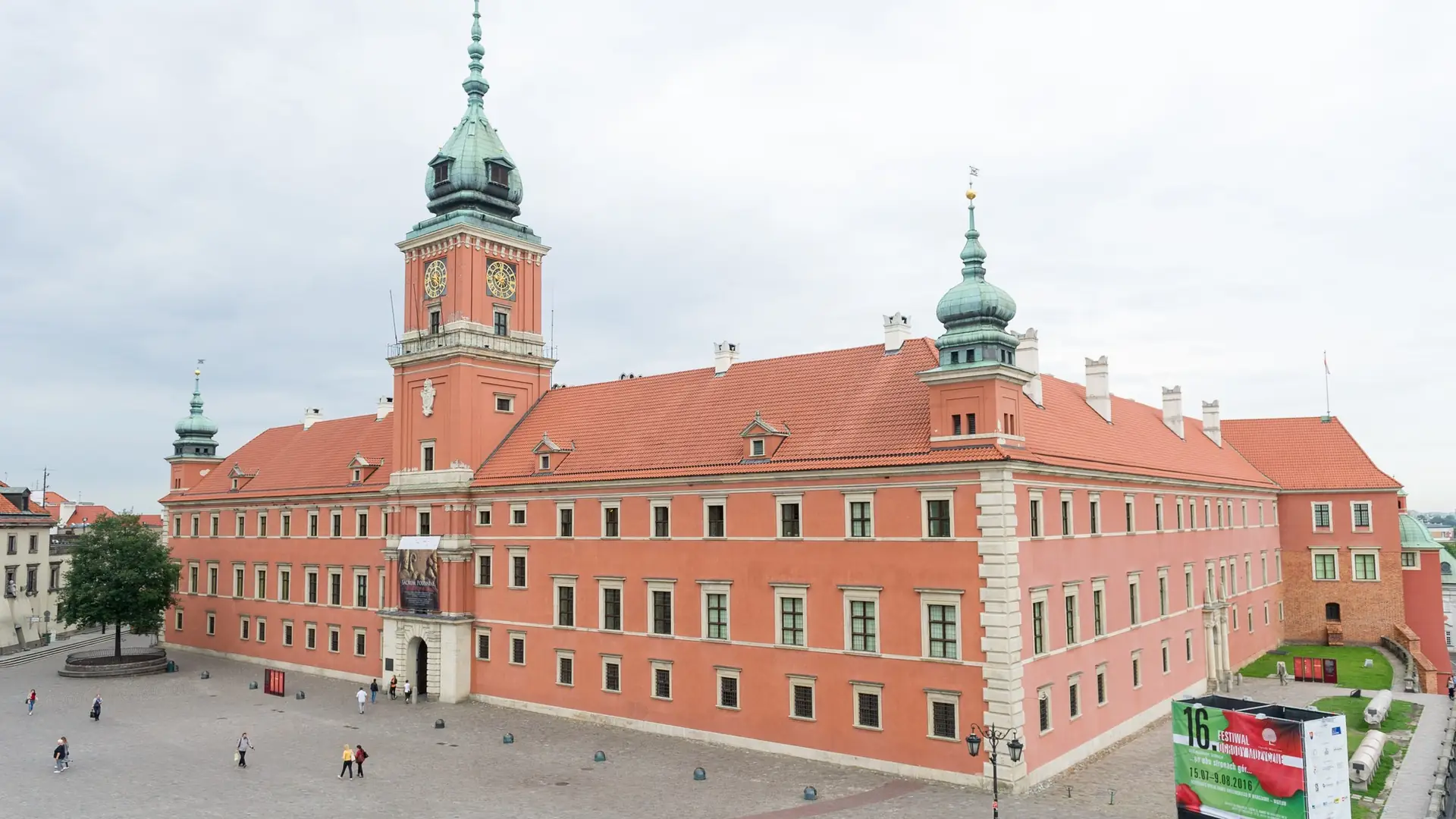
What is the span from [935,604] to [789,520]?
20.1ft

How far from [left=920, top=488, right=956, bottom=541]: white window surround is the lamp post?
575cm

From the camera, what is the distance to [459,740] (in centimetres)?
3716

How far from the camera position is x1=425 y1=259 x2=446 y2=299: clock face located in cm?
4738

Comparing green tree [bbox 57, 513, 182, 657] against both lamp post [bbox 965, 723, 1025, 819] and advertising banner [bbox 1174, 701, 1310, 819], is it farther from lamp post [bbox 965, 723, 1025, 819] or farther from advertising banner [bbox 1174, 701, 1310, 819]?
advertising banner [bbox 1174, 701, 1310, 819]

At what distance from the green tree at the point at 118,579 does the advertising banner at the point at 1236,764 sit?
56.0 metres

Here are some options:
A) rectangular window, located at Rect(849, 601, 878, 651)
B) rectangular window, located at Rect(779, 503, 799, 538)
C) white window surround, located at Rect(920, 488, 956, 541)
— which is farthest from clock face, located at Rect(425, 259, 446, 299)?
white window surround, located at Rect(920, 488, 956, 541)

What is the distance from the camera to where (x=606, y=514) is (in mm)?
39969

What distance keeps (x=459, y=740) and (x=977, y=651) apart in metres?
19.8

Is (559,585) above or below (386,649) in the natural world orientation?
above

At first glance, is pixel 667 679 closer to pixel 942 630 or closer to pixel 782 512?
pixel 782 512

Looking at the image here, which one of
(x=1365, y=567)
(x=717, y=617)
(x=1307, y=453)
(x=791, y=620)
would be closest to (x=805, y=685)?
(x=791, y=620)

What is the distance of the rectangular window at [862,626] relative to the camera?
105 feet

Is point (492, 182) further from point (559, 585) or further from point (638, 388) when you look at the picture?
point (559, 585)

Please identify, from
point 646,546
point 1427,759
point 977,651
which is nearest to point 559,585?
point 646,546
